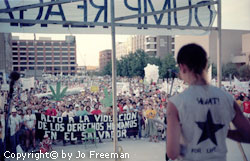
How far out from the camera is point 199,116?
1.71 meters

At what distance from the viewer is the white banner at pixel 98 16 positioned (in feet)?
11.3

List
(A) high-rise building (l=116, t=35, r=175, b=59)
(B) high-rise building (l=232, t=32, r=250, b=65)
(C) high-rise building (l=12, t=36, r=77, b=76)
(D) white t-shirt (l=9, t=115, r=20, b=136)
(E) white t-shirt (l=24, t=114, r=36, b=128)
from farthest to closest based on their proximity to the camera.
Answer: (C) high-rise building (l=12, t=36, r=77, b=76), (A) high-rise building (l=116, t=35, r=175, b=59), (B) high-rise building (l=232, t=32, r=250, b=65), (E) white t-shirt (l=24, t=114, r=36, b=128), (D) white t-shirt (l=9, t=115, r=20, b=136)

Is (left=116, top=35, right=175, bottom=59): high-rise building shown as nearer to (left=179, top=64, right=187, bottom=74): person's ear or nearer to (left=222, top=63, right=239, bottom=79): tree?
(left=222, top=63, right=239, bottom=79): tree

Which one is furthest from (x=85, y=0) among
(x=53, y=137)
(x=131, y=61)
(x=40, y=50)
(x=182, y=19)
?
(x=40, y=50)

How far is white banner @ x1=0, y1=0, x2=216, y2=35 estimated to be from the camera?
3449mm

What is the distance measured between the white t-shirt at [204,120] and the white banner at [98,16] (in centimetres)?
216

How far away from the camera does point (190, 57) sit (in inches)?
69.6

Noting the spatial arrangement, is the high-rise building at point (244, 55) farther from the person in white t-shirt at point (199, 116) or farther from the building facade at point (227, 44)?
the person in white t-shirt at point (199, 116)

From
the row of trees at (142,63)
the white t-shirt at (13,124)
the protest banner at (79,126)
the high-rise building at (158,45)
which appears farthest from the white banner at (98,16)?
the high-rise building at (158,45)

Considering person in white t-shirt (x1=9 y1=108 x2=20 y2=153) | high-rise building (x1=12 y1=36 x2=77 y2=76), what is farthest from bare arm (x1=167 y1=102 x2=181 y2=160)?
high-rise building (x1=12 y1=36 x2=77 y2=76)

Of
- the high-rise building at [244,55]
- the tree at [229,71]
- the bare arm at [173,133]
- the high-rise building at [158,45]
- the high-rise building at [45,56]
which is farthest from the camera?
the high-rise building at [45,56]

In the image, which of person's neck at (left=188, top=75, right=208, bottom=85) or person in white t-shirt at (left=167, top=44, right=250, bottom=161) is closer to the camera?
person in white t-shirt at (left=167, top=44, right=250, bottom=161)

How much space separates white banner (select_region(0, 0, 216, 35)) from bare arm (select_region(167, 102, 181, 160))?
224cm

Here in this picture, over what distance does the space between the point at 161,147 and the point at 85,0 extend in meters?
7.97
